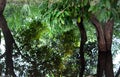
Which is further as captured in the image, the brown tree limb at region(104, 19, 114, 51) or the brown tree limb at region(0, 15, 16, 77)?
the brown tree limb at region(104, 19, 114, 51)

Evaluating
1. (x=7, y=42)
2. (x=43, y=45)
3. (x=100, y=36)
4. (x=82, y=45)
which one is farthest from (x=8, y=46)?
(x=100, y=36)

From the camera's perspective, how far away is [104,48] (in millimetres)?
2900

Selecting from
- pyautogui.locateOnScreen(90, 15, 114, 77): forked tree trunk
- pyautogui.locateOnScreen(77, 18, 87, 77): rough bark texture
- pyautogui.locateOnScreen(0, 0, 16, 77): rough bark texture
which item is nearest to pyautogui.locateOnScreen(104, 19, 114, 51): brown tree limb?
pyautogui.locateOnScreen(90, 15, 114, 77): forked tree trunk

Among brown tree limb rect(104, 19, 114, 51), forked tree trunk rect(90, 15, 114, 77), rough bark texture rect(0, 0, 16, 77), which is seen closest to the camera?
rough bark texture rect(0, 0, 16, 77)

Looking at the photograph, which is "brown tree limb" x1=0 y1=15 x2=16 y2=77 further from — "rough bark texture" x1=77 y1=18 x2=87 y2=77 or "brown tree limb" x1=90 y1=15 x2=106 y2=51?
"brown tree limb" x1=90 y1=15 x2=106 y2=51

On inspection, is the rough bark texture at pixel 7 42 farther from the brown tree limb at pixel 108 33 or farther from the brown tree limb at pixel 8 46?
the brown tree limb at pixel 108 33

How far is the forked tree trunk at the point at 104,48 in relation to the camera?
267cm

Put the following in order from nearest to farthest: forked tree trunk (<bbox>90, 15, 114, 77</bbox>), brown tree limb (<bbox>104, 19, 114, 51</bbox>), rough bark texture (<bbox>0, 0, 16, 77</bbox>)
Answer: rough bark texture (<bbox>0, 0, 16, 77</bbox>)
forked tree trunk (<bbox>90, 15, 114, 77</bbox>)
brown tree limb (<bbox>104, 19, 114, 51</bbox>)

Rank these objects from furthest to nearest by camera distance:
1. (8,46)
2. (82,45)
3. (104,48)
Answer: (82,45) < (104,48) < (8,46)

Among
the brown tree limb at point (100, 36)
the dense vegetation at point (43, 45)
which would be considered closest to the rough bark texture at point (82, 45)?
the dense vegetation at point (43, 45)

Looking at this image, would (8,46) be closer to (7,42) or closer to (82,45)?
(7,42)

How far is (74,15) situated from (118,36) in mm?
1601

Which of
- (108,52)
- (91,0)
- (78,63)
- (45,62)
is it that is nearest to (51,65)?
(45,62)

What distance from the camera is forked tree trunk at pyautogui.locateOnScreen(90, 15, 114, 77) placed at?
267 centimetres
